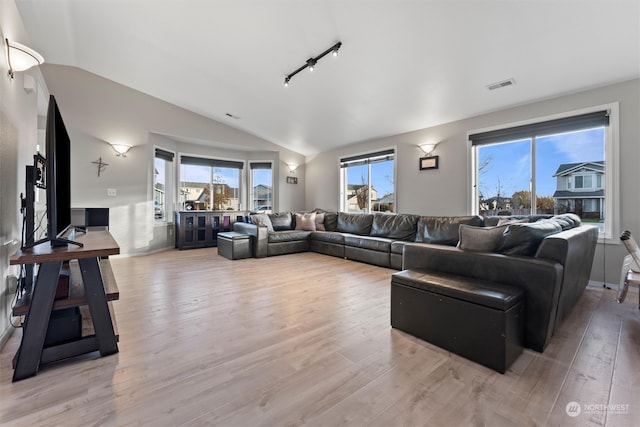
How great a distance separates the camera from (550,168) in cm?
375

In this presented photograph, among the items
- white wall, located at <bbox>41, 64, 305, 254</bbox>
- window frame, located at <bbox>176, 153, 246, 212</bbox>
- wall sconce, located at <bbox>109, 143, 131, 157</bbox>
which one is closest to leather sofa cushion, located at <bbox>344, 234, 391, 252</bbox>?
window frame, located at <bbox>176, 153, 246, 212</bbox>

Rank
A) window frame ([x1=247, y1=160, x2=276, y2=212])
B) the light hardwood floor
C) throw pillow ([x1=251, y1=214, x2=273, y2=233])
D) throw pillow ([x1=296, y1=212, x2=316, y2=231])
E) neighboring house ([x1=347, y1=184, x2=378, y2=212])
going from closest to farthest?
the light hardwood floor → throw pillow ([x1=251, y1=214, x2=273, y2=233]) → throw pillow ([x1=296, y1=212, x2=316, y2=231]) → neighboring house ([x1=347, y1=184, x2=378, y2=212]) → window frame ([x1=247, y1=160, x2=276, y2=212])

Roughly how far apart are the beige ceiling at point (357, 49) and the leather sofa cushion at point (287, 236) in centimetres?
241

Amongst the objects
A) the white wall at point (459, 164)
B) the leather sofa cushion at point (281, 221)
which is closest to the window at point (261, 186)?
the white wall at point (459, 164)

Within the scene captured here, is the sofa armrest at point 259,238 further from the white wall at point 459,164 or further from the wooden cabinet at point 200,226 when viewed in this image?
the white wall at point 459,164

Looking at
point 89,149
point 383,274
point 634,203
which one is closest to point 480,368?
point 383,274

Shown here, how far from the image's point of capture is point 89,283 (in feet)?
5.49

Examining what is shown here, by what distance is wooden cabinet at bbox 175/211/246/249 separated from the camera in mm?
5875

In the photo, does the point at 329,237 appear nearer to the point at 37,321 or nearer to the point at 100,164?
the point at 37,321

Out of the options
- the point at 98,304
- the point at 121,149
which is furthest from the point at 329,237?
the point at 121,149

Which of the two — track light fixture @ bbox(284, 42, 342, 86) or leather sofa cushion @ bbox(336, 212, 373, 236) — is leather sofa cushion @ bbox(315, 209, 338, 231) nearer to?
leather sofa cushion @ bbox(336, 212, 373, 236)

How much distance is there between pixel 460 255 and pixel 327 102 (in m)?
3.53

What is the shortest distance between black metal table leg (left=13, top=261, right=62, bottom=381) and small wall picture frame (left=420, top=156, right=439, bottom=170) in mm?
5001

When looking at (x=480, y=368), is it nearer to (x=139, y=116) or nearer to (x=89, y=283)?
(x=89, y=283)
